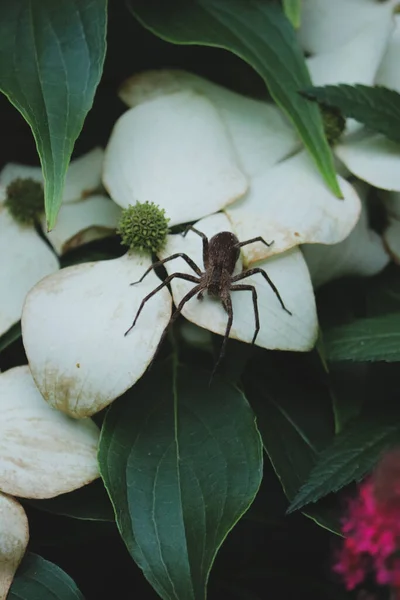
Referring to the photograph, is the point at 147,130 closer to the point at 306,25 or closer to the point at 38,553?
the point at 306,25

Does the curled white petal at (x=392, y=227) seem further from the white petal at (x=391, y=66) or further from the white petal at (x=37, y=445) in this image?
the white petal at (x=37, y=445)

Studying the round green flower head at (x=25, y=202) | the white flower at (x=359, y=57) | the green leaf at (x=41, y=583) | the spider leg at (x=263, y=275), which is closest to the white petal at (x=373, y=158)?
the white flower at (x=359, y=57)

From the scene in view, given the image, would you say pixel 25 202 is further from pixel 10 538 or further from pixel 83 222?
pixel 10 538

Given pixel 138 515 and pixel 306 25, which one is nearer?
pixel 138 515

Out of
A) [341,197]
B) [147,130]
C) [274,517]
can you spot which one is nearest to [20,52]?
[147,130]

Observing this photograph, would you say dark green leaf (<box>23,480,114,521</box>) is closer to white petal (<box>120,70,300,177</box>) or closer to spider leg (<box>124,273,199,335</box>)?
spider leg (<box>124,273,199,335</box>)
